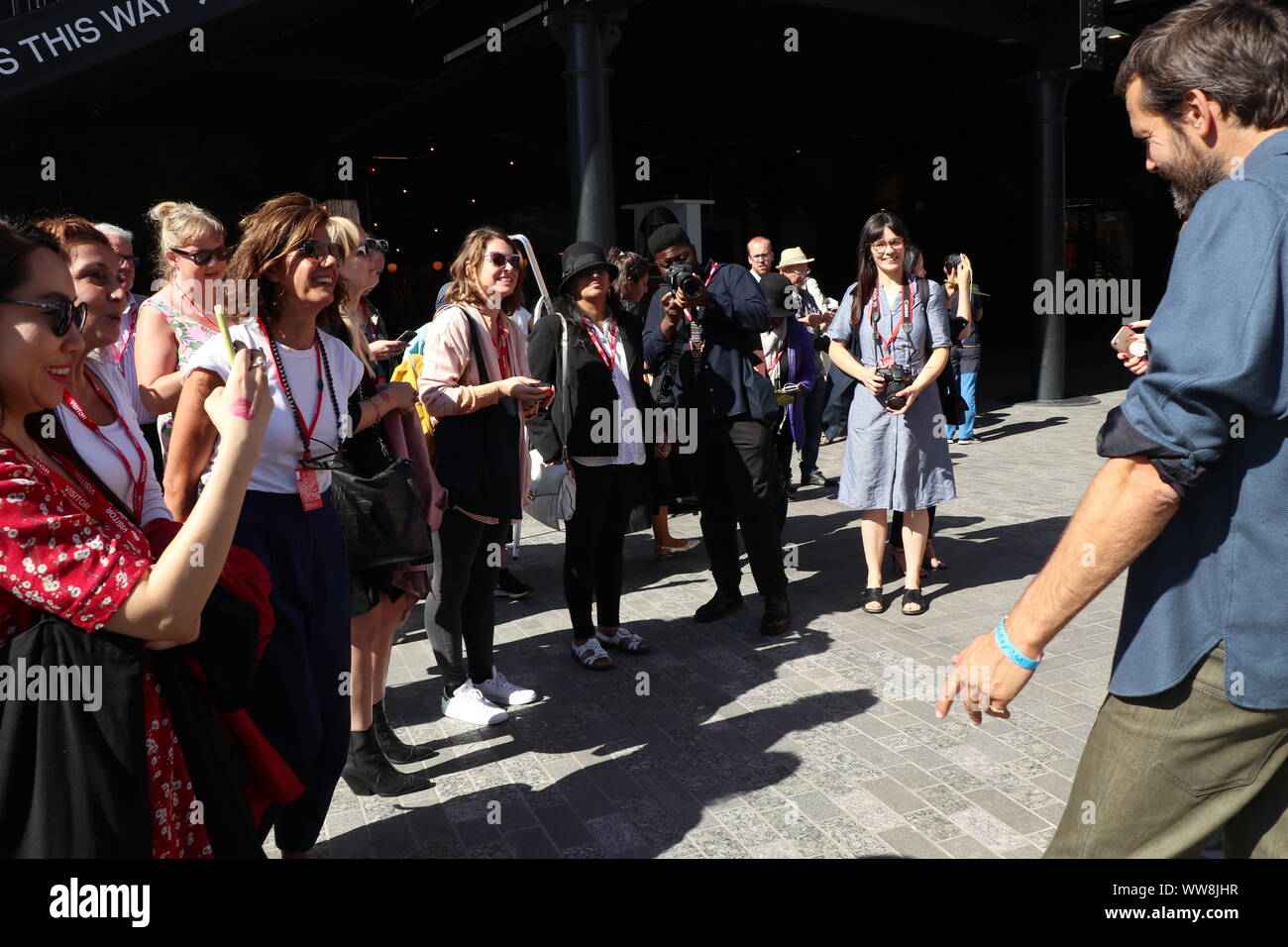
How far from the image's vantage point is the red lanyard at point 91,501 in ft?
5.57

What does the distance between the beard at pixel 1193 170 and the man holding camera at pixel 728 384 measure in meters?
3.51

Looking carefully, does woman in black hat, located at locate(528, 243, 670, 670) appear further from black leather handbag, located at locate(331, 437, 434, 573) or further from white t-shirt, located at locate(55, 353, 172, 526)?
white t-shirt, located at locate(55, 353, 172, 526)

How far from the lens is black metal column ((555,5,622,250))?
9.12m

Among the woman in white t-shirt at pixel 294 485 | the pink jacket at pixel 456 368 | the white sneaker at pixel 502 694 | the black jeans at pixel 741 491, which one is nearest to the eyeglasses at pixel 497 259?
the pink jacket at pixel 456 368

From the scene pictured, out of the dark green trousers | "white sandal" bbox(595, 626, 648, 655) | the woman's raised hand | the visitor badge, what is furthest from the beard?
"white sandal" bbox(595, 626, 648, 655)

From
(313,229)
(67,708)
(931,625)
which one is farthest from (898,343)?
(67,708)

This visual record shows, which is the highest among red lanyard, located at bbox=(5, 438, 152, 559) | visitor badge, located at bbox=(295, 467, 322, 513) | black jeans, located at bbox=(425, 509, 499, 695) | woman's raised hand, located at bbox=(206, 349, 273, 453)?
woman's raised hand, located at bbox=(206, 349, 273, 453)

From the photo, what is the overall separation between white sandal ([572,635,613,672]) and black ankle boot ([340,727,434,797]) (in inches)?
51.9

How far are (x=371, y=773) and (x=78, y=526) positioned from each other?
2.26m

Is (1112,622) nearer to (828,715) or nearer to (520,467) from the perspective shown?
(828,715)

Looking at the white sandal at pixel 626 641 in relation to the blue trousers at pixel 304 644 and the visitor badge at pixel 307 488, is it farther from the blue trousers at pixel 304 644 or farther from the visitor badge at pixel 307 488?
the visitor badge at pixel 307 488

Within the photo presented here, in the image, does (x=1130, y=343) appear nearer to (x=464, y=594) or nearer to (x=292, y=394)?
(x=292, y=394)

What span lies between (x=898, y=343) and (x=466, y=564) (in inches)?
110

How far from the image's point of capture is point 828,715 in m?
4.27
